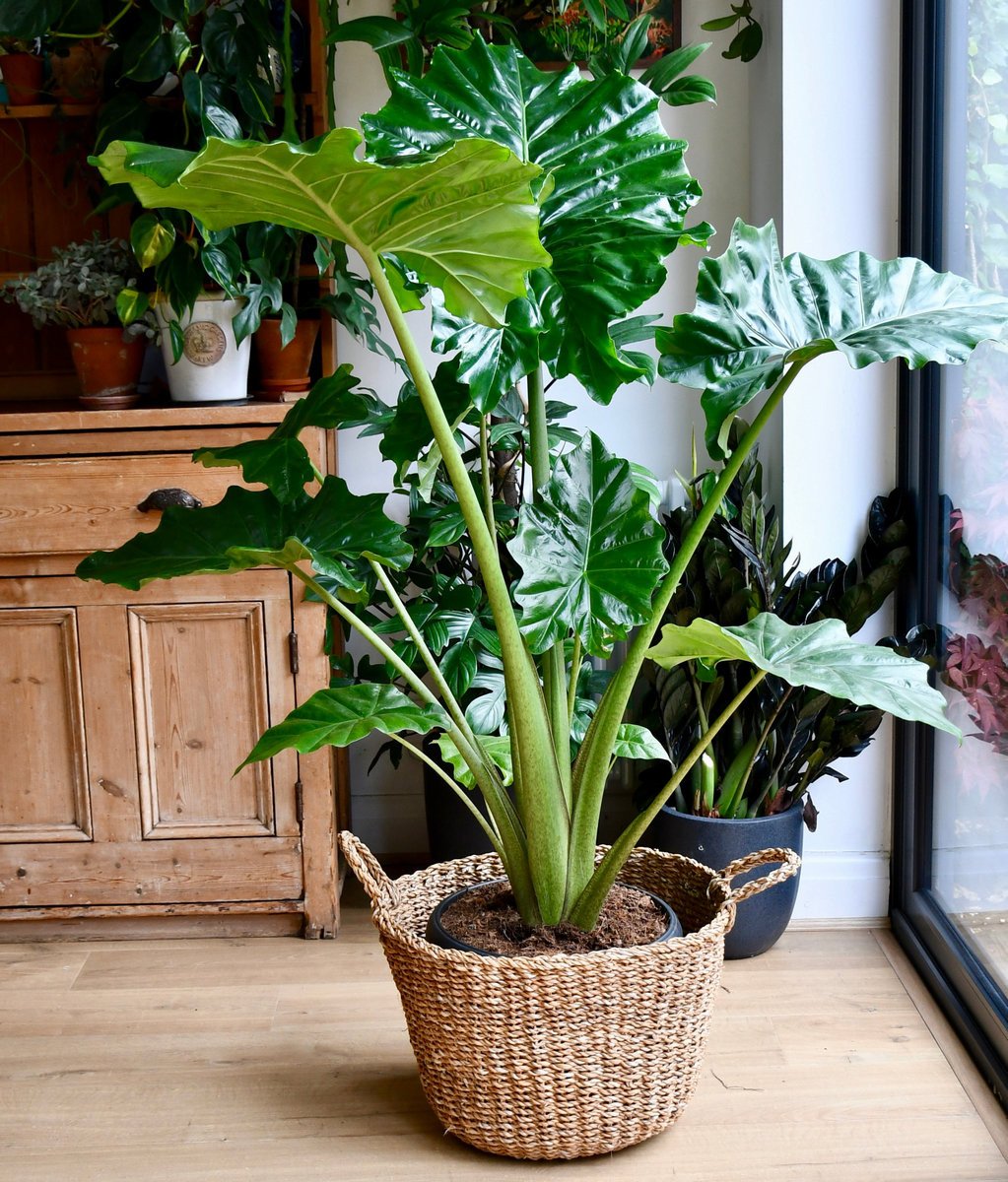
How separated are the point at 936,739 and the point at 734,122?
1.30m

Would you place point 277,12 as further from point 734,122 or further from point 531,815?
point 531,815

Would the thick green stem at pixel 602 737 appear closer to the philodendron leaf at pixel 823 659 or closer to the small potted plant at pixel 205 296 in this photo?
the philodendron leaf at pixel 823 659

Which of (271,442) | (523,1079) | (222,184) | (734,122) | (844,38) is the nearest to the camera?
(222,184)

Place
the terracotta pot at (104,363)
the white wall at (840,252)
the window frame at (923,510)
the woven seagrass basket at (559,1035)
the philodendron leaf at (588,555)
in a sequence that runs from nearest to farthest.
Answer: the philodendron leaf at (588,555) < the woven seagrass basket at (559,1035) < the window frame at (923,510) < the white wall at (840,252) < the terracotta pot at (104,363)

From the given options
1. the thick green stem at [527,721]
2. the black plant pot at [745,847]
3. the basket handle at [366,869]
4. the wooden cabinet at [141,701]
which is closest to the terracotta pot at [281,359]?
the wooden cabinet at [141,701]

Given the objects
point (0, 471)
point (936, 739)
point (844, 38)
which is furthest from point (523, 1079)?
point (844, 38)

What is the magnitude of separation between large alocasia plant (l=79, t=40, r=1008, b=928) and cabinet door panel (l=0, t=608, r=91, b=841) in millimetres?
721

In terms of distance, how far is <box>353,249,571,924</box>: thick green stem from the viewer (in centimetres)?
150

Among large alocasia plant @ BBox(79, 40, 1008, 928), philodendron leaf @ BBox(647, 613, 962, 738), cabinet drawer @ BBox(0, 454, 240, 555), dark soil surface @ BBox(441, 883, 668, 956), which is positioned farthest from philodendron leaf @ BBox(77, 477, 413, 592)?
cabinet drawer @ BBox(0, 454, 240, 555)

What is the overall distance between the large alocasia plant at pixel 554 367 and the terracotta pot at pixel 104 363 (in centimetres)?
72

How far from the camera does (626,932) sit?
1.66 m

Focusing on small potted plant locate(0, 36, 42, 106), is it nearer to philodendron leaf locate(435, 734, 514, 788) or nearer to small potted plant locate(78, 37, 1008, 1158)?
small potted plant locate(78, 37, 1008, 1158)

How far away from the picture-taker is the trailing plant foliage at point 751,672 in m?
2.18

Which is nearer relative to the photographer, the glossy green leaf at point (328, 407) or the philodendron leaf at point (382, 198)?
the philodendron leaf at point (382, 198)
